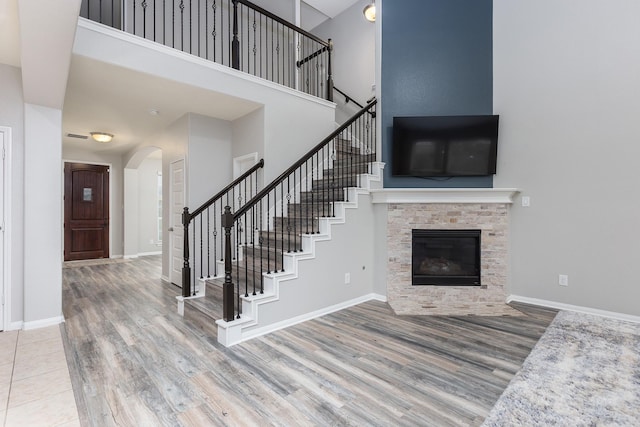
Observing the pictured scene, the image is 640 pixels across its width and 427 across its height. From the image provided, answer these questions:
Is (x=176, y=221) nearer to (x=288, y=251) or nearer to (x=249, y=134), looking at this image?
(x=249, y=134)

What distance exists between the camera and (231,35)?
18.6 feet

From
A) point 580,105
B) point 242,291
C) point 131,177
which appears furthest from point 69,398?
point 131,177

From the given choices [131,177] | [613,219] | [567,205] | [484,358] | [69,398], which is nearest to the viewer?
[69,398]

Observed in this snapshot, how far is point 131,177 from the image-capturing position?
809 cm

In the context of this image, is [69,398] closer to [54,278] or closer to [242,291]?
[242,291]

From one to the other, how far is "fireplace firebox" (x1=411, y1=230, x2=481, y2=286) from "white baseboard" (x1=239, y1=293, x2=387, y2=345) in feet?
2.04

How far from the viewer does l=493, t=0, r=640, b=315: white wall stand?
3.40 meters

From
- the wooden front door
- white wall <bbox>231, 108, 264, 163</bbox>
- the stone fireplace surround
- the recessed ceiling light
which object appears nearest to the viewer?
the stone fireplace surround

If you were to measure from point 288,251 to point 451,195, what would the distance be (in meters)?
2.18

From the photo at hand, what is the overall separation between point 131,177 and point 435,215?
25.1 ft

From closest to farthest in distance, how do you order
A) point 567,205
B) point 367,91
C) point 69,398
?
point 69,398 < point 567,205 < point 367,91

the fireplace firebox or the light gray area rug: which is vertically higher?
the fireplace firebox

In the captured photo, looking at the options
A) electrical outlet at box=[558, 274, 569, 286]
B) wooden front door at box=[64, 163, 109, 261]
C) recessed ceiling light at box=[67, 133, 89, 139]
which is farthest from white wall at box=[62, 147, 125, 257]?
electrical outlet at box=[558, 274, 569, 286]

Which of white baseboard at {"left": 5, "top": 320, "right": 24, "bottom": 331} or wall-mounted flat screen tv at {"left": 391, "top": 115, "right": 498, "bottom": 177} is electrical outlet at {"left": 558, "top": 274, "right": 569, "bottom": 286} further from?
white baseboard at {"left": 5, "top": 320, "right": 24, "bottom": 331}
